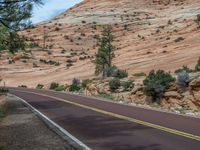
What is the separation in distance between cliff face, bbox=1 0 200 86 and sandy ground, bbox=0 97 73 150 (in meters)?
31.2

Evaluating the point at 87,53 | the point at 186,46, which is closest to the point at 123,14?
the point at 87,53

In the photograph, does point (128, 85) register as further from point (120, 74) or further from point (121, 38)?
point (121, 38)

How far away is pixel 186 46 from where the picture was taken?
2382 inches

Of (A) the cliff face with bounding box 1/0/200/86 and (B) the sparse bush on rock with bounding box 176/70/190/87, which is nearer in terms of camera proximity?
(B) the sparse bush on rock with bounding box 176/70/190/87

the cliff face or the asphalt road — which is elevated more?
the cliff face

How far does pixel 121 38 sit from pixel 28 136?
7715 centimetres

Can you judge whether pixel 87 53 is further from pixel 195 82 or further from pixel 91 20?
pixel 195 82

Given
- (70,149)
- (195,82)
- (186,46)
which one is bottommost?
(70,149)

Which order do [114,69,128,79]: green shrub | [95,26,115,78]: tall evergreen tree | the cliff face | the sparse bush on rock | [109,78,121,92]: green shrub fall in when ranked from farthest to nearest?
the cliff face → [95,26,115,78]: tall evergreen tree → [114,69,128,79]: green shrub → [109,78,121,92]: green shrub → the sparse bush on rock

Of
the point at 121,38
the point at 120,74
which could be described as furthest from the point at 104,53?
the point at 121,38

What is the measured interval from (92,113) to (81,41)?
77848 millimetres

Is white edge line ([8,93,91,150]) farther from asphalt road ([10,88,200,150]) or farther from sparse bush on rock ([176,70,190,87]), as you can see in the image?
sparse bush on rock ([176,70,190,87])

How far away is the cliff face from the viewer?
2406 inches

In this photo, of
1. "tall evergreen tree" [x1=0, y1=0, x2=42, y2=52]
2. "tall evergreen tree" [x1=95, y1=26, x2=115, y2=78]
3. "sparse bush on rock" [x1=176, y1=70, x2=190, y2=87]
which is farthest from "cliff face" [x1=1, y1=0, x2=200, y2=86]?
"tall evergreen tree" [x1=0, y1=0, x2=42, y2=52]
